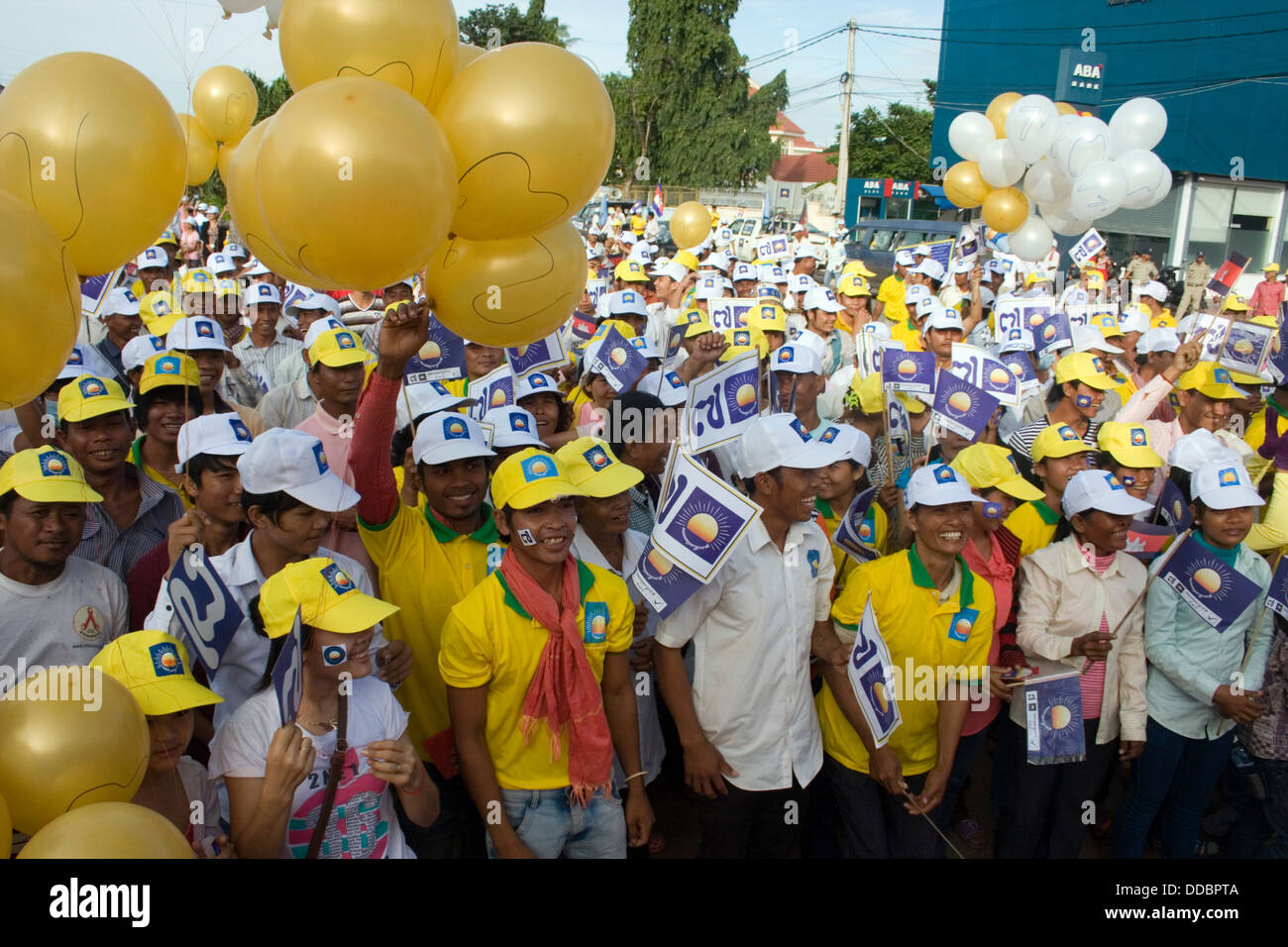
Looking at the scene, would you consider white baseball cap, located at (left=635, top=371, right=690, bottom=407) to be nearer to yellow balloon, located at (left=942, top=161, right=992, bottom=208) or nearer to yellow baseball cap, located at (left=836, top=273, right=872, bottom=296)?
yellow baseball cap, located at (left=836, top=273, right=872, bottom=296)

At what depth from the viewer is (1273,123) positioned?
2681 centimetres

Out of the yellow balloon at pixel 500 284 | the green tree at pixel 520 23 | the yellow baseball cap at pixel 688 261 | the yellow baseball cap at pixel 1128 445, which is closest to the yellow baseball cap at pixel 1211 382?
the yellow baseball cap at pixel 1128 445

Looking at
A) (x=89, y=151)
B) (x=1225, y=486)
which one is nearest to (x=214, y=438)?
(x=89, y=151)

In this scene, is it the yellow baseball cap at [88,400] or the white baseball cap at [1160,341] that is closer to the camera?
the yellow baseball cap at [88,400]

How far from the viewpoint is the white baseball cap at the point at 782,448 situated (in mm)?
3107

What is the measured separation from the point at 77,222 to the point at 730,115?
42489mm

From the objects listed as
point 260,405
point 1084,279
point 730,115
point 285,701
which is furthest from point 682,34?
point 285,701

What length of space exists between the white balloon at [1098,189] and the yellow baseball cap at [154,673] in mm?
6967

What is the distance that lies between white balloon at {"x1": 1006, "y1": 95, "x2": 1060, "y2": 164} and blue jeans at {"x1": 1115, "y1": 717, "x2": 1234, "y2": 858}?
5.24 metres

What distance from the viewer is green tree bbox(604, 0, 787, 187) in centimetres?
4038

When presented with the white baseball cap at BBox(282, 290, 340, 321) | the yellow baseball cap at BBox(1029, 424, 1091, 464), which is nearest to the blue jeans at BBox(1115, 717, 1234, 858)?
the yellow baseball cap at BBox(1029, 424, 1091, 464)

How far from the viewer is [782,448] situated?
315 cm

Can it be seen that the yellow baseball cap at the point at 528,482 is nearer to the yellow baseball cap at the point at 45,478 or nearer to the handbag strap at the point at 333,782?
the handbag strap at the point at 333,782
